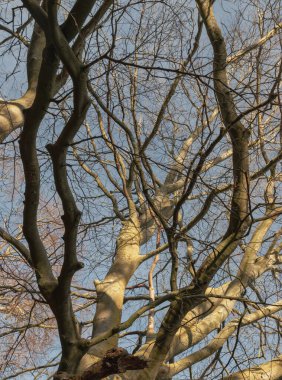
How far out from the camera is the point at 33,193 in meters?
2.58

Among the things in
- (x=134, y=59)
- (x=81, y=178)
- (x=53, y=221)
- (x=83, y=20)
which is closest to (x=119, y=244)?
(x=53, y=221)

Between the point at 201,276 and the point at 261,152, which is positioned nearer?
the point at 201,276

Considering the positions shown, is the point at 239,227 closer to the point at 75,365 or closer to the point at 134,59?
the point at 75,365

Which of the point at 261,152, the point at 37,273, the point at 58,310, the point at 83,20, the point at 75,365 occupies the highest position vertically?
the point at 261,152

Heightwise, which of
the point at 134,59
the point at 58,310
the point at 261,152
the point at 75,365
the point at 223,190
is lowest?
the point at 75,365

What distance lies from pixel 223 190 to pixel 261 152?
90cm

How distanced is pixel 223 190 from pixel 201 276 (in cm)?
70

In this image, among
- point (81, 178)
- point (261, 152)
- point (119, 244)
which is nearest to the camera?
point (81, 178)

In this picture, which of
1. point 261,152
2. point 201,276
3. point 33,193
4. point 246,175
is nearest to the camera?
point 33,193

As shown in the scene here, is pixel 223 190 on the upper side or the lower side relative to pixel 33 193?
upper

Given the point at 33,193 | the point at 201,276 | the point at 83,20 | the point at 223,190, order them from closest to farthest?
the point at 83,20 < the point at 33,193 < the point at 201,276 < the point at 223,190

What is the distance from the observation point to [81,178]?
3705 millimetres

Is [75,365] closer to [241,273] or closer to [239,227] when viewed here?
[239,227]

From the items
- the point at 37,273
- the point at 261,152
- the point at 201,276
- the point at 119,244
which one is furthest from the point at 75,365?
the point at 261,152
